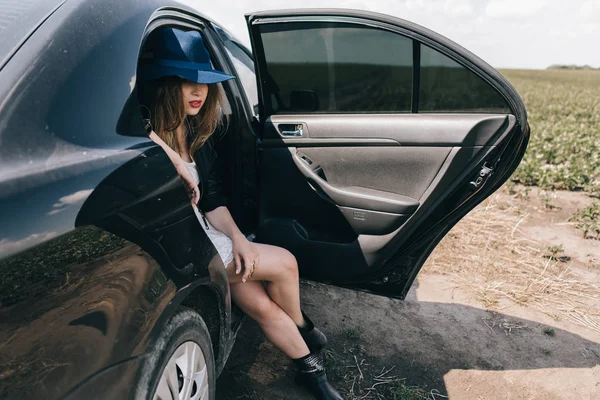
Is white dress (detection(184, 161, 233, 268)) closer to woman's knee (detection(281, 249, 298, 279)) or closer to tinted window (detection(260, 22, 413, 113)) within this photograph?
woman's knee (detection(281, 249, 298, 279))

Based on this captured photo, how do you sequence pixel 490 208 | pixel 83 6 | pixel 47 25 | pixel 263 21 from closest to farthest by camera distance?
pixel 47 25
pixel 83 6
pixel 263 21
pixel 490 208

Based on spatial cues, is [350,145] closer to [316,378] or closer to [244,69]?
[244,69]

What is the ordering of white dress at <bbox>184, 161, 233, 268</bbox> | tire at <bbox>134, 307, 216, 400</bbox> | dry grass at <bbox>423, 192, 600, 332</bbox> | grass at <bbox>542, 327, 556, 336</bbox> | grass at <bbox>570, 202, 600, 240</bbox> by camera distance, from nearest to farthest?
1. tire at <bbox>134, 307, 216, 400</bbox>
2. white dress at <bbox>184, 161, 233, 268</bbox>
3. grass at <bbox>542, 327, 556, 336</bbox>
4. dry grass at <bbox>423, 192, 600, 332</bbox>
5. grass at <bbox>570, 202, 600, 240</bbox>

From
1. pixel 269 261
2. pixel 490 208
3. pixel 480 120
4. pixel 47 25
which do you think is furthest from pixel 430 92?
pixel 490 208

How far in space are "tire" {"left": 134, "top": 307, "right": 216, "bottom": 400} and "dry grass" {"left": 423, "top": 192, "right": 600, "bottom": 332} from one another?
2.32m

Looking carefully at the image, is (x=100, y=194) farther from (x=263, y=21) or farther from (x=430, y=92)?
(x=430, y=92)

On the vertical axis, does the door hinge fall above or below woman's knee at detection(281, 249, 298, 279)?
above

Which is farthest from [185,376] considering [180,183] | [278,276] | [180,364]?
[278,276]

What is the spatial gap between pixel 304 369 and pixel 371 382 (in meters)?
0.44

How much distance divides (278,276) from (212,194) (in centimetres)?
47

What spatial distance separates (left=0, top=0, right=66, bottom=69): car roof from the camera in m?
1.17

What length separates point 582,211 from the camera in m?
4.77

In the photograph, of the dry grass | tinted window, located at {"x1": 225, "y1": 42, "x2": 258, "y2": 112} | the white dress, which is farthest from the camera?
the dry grass

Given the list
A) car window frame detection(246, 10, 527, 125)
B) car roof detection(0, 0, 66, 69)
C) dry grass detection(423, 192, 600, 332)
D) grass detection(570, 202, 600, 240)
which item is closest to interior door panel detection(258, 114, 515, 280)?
car window frame detection(246, 10, 527, 125)
